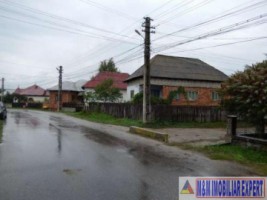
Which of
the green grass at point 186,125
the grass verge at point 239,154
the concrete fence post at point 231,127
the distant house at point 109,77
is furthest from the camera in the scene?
the distant house at point 109,77

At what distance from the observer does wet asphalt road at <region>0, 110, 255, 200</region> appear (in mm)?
7211

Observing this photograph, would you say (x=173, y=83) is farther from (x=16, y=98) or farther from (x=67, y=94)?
(x=16, y=98)

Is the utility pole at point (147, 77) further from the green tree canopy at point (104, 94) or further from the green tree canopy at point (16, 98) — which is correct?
the green tree canopy at point (16, 98)

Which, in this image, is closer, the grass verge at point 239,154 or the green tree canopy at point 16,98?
the grass verge at point 239,154

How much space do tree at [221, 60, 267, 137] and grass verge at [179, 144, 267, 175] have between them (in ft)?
4.68

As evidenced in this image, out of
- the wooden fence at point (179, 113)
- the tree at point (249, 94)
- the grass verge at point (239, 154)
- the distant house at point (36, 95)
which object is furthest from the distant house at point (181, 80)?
the distant house at point (36, 95)

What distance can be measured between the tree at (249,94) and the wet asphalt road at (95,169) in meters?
2.92

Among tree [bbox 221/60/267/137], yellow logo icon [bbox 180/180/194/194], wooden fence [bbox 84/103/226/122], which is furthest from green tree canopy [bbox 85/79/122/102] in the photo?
yellow logo icon [bbox 180/180/194/194]

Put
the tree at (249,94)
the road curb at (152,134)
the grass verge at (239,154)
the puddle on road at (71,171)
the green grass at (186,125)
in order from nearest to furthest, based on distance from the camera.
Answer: the puddle on road at (71,171) → the grass verge at (239,154) → the tree at (249,94) → the road curb at (152,134) → the green grass at (186,125)

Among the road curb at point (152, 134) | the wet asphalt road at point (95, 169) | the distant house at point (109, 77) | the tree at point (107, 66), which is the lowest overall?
the wet asphalt road at point (95, 169)

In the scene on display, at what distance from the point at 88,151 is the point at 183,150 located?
3.96m

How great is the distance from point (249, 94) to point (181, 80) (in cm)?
2242

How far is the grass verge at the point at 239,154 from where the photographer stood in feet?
36.4

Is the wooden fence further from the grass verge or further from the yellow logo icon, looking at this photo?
the yellow logo icon
